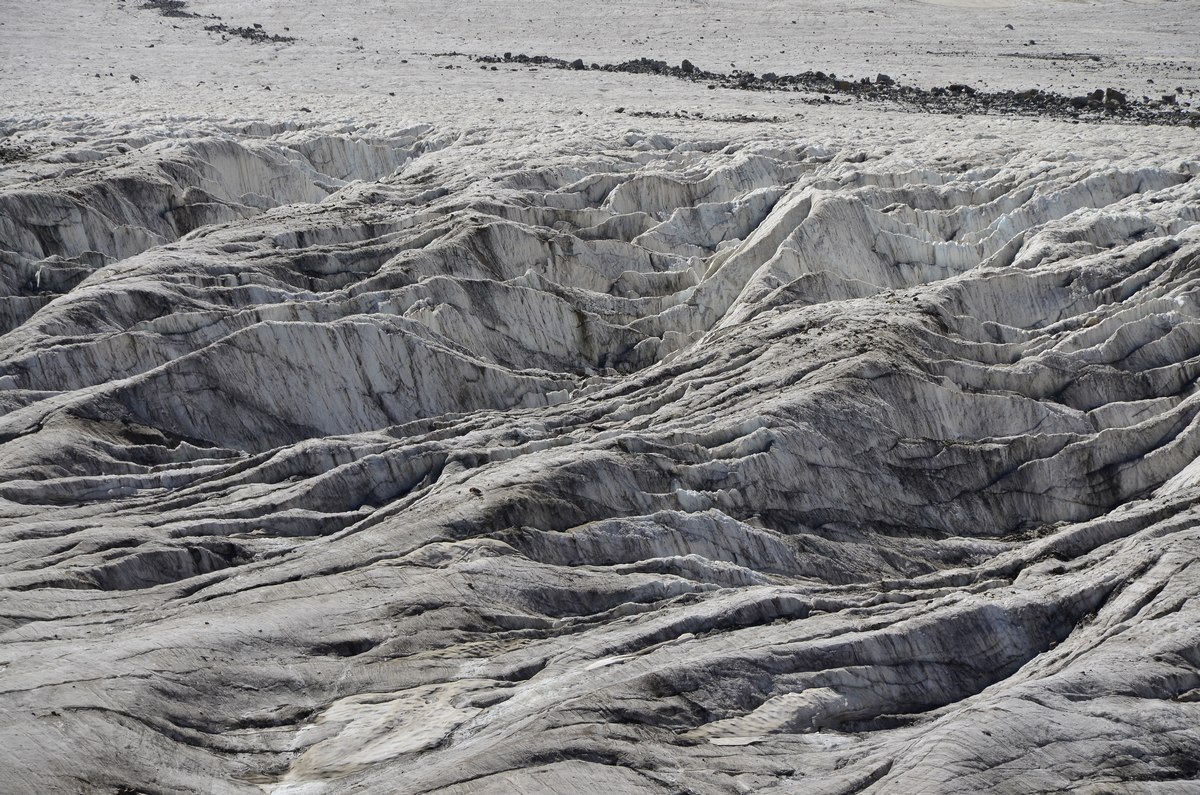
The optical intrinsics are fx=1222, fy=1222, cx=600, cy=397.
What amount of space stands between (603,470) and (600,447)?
2.30 feet

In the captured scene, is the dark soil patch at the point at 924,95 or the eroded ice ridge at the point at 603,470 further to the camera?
the dark soil patch at the point at 924,95

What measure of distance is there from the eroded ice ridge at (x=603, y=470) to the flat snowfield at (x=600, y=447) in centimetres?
7

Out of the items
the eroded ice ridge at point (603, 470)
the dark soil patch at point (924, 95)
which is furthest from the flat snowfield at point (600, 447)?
the dark soil patch at point (924, 95)

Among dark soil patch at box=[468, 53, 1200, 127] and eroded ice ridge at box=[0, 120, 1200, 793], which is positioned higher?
dark soil patch at box=[468, 53, 1200, 127]

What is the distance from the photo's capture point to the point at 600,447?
18859 mm

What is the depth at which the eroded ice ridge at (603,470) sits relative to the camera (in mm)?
12688

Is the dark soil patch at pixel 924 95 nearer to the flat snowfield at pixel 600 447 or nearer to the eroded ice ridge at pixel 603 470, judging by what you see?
the flat snowfield at pixel 600 447

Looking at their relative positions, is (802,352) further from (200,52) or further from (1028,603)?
(200,52)

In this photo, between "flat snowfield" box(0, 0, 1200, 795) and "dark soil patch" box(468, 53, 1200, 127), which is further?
"dark soil patch" box(468, 53, 1200, 127)

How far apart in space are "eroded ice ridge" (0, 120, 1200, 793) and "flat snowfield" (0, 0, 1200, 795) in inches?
2.7

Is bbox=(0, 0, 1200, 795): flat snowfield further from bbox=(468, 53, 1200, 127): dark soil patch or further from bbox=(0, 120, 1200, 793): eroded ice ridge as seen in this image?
bbox=(468, 53, 1200, 127): dark soil patch

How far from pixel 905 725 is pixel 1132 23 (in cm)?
5578

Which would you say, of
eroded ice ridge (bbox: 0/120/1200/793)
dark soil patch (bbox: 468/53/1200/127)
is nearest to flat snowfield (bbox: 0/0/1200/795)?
eroded ice ridge (bbox: 0/120/1200/793)

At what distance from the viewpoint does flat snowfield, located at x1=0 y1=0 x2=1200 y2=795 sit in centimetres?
1270
